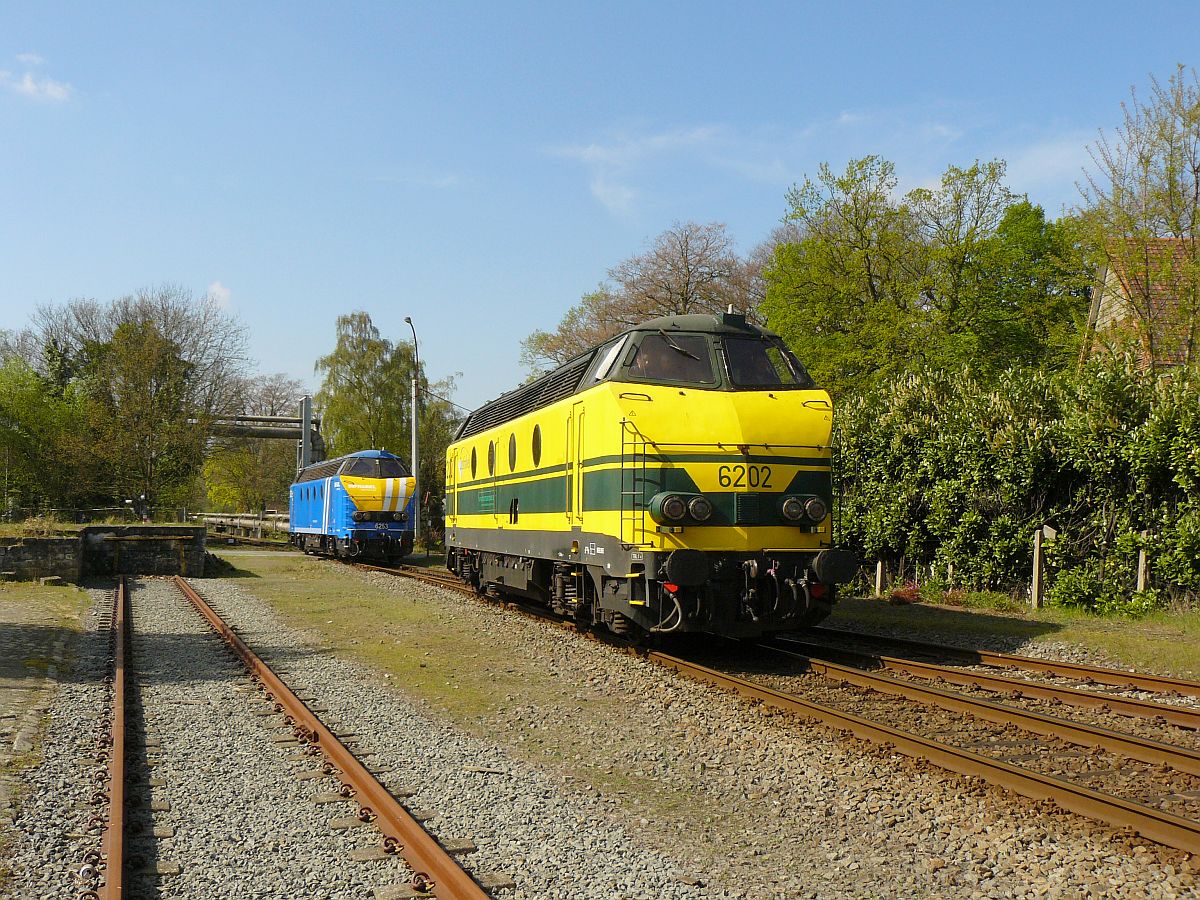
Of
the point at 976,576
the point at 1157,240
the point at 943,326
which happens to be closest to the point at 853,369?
the point at 943,326

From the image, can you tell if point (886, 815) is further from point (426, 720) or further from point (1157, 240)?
point (1157, 240)

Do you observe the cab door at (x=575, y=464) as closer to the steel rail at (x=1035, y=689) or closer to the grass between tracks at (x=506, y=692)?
the grass between tracks at (x=506, y=692)

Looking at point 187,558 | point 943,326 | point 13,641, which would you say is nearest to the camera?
point 13,641

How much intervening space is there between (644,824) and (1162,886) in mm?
2597

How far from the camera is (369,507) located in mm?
28484

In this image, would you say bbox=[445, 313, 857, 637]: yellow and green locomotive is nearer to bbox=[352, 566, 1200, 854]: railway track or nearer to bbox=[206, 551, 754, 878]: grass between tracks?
bbox=[352, 566, 1200, 854]: railway track

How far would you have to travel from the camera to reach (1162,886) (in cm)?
465

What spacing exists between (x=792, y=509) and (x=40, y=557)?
57.5 feet

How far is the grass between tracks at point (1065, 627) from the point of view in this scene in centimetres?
1094

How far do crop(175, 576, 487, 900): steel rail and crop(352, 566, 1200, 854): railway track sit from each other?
3.44 meters

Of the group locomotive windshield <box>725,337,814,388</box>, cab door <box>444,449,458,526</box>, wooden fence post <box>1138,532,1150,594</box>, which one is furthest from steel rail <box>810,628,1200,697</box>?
cab door <box>444,449,458,526</box>

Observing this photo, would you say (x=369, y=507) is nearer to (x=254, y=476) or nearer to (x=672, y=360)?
(x=672, y=360)

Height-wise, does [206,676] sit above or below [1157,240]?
below

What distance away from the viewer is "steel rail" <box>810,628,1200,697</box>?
920 cm
